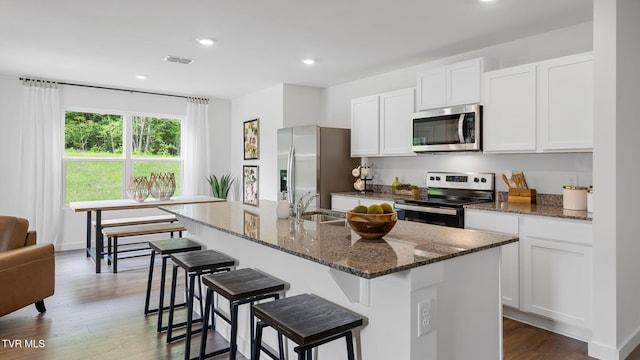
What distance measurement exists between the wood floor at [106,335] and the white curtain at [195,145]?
2.82 meters

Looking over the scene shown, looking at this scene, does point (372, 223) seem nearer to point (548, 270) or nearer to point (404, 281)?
point (404, 281)

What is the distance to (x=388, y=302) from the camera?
4.98 feet

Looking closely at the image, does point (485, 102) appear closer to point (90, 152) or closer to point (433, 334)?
point (433, 334)

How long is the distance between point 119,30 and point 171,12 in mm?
717

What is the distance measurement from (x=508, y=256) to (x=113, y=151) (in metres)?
5.61

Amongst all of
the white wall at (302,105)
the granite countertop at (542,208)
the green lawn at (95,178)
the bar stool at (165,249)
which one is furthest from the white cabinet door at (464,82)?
the green lawn at (95,178)

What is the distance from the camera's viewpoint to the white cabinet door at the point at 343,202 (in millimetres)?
4555

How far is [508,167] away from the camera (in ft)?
12.1

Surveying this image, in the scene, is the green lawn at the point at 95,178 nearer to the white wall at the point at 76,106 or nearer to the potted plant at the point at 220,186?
the white wall at the point at 76,106

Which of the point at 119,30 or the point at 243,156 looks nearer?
the point at 119,30

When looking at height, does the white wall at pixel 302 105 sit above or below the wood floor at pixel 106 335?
above

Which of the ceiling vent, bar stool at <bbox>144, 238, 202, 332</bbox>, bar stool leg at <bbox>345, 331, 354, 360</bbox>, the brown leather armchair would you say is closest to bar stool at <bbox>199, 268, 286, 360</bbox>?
bar stool leg at <bbox>345, 331, 354, 360</bbox>

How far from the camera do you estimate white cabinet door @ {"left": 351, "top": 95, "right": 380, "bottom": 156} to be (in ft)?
15.2

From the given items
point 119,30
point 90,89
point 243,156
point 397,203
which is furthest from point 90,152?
point 397,203
